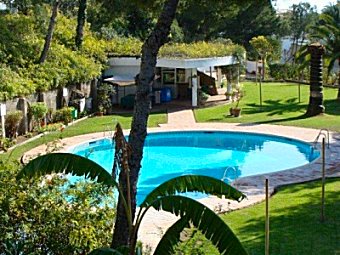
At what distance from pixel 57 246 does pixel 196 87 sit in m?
24.7

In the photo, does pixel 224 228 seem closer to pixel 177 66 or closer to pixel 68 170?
pixel 68 170

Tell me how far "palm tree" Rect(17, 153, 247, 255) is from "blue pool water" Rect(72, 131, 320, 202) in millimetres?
10577

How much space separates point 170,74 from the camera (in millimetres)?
35500

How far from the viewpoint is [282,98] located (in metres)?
34.5

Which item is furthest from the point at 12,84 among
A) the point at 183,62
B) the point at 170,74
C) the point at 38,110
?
the point at 170,74

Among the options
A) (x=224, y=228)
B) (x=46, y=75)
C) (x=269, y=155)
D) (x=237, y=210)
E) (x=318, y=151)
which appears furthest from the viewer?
(x=46, y=75)

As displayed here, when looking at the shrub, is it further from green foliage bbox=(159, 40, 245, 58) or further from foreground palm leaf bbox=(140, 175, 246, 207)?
foreground palm leaf bbox=(140, 175, 246, 207)

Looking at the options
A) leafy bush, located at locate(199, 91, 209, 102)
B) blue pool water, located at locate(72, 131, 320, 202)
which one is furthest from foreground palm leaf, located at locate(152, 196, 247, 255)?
leafy bush, located at locate(199, 91, 209, 102)

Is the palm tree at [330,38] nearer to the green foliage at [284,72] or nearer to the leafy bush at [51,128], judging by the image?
the green foliage at [284,72]

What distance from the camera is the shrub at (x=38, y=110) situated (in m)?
24.1

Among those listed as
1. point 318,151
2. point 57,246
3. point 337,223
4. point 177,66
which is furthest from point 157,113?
point 57,246

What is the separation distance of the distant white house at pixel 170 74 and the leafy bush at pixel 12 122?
944 cm

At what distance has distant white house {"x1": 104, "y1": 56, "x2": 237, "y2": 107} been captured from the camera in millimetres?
31047

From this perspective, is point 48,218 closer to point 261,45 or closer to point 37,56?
point 37,56
